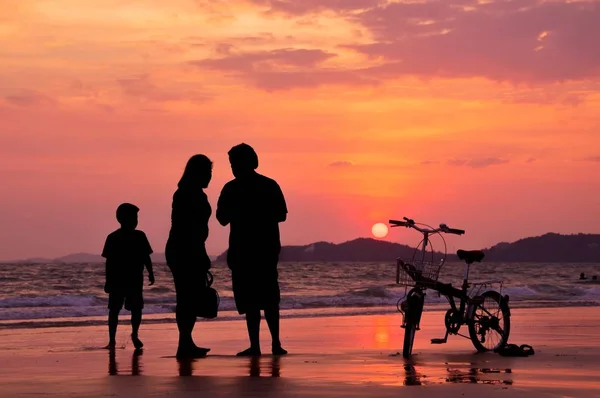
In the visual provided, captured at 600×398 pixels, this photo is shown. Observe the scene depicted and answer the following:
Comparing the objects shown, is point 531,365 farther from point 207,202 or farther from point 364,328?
point 364,328

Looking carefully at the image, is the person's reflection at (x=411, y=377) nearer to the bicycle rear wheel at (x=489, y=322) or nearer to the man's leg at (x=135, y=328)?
the bicycle rear wheel at (x=489, y=322)

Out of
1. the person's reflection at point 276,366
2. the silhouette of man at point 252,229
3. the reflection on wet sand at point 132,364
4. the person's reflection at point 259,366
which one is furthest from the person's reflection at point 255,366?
the reflection on wet sand at point 132,364

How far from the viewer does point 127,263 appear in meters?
12.6

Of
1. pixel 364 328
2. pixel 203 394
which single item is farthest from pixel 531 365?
pixel 364 328

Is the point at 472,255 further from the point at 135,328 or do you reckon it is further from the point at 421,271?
the point at 135,328

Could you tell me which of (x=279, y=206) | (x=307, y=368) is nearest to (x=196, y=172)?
(x=279, y=206)

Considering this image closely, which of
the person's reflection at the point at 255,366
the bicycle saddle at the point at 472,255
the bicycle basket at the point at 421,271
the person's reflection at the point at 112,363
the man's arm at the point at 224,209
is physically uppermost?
the man's arm at the point at 224,209

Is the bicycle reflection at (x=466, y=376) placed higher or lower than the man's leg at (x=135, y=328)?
lower

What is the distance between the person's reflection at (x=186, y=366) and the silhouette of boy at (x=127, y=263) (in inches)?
101

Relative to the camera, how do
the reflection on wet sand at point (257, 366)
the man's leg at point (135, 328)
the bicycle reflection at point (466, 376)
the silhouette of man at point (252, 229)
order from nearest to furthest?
the bicycle reflection at point (466, 376), the reflection on wet sand at point (257, 366), the silhouette of man at point (252, 229), the man's leg at point (135, 328)

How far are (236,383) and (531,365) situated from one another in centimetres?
326

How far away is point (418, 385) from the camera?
7.80 meters

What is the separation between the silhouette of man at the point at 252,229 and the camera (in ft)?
34.3

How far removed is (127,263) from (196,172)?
2445 millimetres
